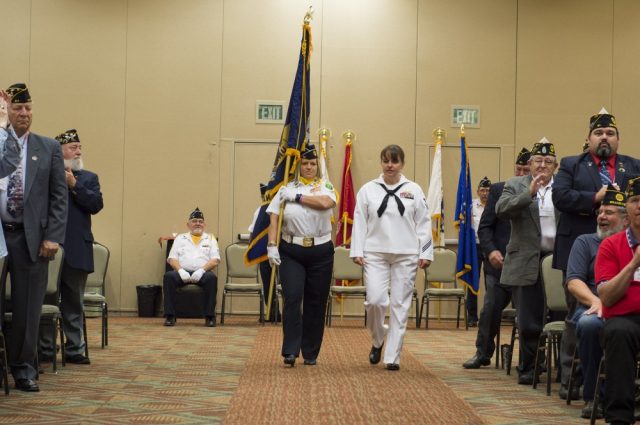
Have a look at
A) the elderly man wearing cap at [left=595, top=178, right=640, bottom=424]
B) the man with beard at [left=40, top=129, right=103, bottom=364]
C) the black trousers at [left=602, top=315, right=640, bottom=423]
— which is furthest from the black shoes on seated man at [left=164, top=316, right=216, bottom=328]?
the black trousers at [left=602, top=315, right=640, bottom=423]

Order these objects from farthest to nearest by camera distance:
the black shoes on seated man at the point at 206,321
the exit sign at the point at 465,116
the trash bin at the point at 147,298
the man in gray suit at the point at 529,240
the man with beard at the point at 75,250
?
the exit sign at the point at 465,116
the trash bin at the point at 147,298
the black shoes on seated man at the point at 206,321
the man with beard at the point at 75,250
the man in gray suit at the point at 529,240

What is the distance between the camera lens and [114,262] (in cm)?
1298

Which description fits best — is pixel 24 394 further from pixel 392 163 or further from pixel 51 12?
pixel 51 12

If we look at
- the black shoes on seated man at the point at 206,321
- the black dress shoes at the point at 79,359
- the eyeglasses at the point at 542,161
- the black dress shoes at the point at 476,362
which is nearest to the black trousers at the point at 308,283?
the black dress shoes at the point at 476,362

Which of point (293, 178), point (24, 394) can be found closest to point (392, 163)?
point (293, 178)

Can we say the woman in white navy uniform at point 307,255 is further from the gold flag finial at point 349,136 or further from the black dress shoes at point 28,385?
the gold flag finial at point 349,136

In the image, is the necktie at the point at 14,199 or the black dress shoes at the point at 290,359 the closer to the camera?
the necktie at the point at 14,199

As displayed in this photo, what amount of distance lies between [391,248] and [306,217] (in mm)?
643

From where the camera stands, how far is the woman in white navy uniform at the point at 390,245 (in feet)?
22.9

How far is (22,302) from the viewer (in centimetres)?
554

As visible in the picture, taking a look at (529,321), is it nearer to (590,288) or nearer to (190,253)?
(590,288)

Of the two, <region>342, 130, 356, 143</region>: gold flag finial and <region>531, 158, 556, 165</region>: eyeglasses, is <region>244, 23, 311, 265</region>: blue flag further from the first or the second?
<region>342, 130, 356, 143</region>: gold flag finial

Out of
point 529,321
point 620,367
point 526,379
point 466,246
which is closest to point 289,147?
point 529,321

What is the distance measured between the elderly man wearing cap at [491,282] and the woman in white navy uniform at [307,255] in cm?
113
